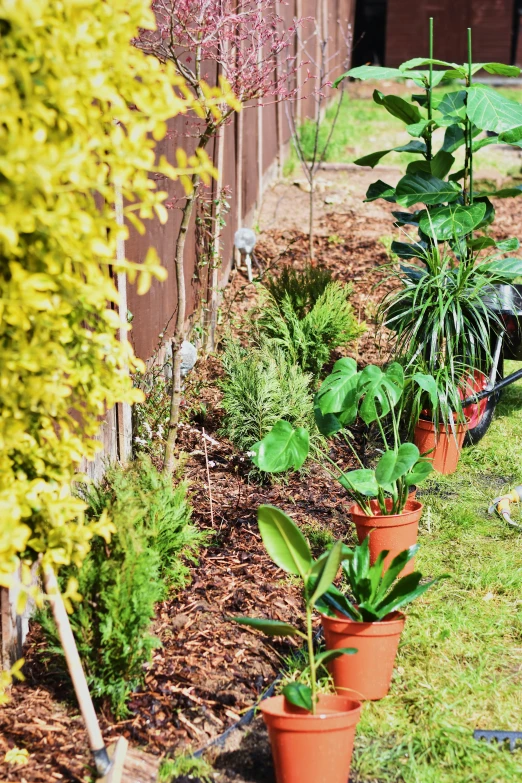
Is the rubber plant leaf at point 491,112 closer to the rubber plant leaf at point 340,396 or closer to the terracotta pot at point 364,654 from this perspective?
the rubber plant leaf at point 340,396

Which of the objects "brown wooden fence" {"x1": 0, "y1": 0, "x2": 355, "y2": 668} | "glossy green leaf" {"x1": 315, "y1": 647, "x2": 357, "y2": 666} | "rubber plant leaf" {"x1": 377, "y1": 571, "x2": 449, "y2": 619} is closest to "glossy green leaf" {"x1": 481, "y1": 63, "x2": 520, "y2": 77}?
"brown wooden fence" {"x1": 0, "y1": 0, "x2": 355, "y2": 668}

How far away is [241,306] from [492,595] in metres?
3.62

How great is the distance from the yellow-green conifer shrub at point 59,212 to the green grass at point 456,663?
1.14 m

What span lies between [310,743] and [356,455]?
1.47 metres

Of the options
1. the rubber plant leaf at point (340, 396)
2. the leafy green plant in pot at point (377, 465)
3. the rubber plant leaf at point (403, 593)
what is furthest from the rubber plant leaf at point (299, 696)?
the rubber plant leaf at point (340, 396)

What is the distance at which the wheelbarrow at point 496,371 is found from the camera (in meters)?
4.62

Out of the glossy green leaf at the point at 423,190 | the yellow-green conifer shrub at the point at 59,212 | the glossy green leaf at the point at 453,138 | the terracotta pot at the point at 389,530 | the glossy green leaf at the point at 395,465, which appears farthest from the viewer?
the glossy green leaf at the point at 453,138

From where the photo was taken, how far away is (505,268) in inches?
186

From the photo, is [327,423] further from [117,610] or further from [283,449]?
[117,610]

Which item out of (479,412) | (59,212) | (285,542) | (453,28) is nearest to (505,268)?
(479,412)

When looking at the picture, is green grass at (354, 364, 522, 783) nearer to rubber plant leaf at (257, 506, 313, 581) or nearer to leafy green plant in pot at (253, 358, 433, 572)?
leafy green plant in pot at (253, 358, 433, 572)

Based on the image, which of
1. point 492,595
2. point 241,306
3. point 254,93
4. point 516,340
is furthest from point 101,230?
point 241,306

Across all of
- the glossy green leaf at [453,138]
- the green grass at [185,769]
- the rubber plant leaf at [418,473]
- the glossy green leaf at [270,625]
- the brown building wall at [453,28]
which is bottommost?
the green grass at [185,769]

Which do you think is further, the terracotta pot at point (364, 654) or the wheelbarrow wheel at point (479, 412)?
the wheelbarrow wheel at point (479, 412)
